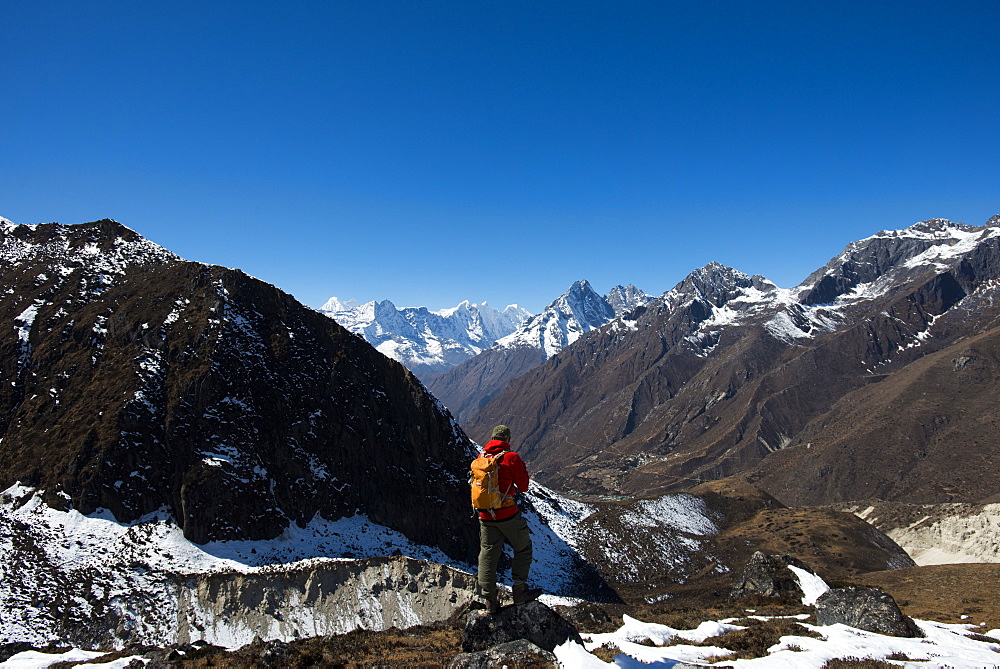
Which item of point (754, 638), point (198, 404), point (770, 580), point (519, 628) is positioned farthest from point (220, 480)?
point (770, 580)

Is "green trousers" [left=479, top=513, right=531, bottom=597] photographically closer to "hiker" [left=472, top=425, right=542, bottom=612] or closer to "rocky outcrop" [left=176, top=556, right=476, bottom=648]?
"hiker" [left=472, top=425, right=542, bottom=612]

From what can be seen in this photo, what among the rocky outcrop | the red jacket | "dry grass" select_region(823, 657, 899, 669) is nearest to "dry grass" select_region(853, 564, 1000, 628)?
"dry grass" select_region(823, 657, 899, 669)

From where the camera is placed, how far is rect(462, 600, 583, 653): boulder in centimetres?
1595

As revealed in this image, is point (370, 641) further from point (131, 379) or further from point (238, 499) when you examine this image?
point (131, 379)

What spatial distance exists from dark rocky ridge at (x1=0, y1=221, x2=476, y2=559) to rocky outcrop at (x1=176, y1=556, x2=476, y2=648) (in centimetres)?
753

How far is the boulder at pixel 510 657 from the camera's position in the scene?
571 inches

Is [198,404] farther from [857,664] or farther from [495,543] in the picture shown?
[857,664]

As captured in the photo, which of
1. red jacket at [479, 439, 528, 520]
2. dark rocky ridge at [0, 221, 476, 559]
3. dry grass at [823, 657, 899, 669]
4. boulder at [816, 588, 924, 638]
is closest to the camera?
dry grass at [823, 657, 899, 669]

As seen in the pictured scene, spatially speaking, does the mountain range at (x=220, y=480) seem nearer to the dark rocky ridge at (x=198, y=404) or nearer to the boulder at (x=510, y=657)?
the dark rocky ridge at (x=198, y=404)

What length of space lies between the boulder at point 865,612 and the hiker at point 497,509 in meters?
18.4

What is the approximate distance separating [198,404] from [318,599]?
1161 inches

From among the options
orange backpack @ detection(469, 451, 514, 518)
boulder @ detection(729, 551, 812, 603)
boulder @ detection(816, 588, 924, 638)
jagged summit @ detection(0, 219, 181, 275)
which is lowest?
boulder @ detection(729, 551, 812, 603)

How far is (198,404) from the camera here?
6362 cm

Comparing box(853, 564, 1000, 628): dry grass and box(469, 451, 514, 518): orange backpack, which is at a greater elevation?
box(469, 451, 514, 518): orange backpack
